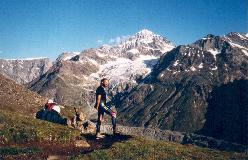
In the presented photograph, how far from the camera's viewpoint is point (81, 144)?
36.8 metres

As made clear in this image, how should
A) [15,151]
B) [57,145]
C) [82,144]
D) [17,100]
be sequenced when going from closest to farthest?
[15,151]
[57,145]
[82,144]
[17,100]

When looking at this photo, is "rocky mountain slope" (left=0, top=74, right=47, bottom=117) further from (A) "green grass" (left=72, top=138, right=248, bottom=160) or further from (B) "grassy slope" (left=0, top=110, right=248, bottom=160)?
(A) "green grass" (left=72, top=138, right=248, bottom=160)

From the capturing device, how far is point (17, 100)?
104m

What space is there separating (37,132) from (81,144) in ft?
14.6

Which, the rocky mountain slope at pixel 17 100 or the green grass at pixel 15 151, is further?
the rocky mountain slope at pixel 17 100

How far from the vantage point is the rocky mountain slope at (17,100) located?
94.8 m

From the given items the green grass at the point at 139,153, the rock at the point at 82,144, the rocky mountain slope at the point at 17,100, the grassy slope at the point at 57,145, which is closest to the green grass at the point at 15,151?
the grassy slope at the point at 57,145

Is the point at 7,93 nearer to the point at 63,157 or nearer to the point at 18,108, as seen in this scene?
the point at 18,108

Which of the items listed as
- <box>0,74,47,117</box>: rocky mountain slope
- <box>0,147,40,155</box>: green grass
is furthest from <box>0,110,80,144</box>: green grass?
<box>0,74,47,117</box>: rocky mountain slope

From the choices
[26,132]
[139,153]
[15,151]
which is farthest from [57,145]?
[139,153]

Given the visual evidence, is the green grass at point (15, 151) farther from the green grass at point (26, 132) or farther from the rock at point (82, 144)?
the rock at point (82, 144)

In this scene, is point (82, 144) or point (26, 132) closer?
point (26, 132)

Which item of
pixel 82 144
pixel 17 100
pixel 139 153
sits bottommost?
pixel 139 153

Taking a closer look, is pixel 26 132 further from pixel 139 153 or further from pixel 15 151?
pixel 139 153
